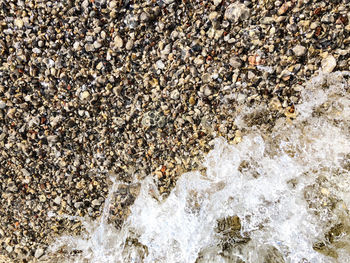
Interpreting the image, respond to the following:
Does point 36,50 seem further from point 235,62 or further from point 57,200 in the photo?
point 235,62

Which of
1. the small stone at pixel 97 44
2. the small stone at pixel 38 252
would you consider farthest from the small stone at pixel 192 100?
the small stone at pixel 38 252

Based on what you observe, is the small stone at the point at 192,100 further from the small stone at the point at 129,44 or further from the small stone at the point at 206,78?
the small stone at the point at 129,44

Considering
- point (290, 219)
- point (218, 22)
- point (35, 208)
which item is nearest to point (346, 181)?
point (290, 219)

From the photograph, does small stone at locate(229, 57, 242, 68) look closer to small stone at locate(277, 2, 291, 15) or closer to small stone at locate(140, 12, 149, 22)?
Result: small stone at locate(277, 2, 291, 15)

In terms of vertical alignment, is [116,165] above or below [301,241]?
above

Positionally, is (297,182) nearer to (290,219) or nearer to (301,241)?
(290,219)

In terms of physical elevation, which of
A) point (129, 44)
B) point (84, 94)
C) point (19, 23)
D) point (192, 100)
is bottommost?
point (192, 100)

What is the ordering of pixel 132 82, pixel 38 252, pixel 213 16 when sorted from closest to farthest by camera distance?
pixel 213 16 < pixel 132 82 < pixel 38 252

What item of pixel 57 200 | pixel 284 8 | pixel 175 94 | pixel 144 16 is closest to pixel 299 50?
pixel 284 8
